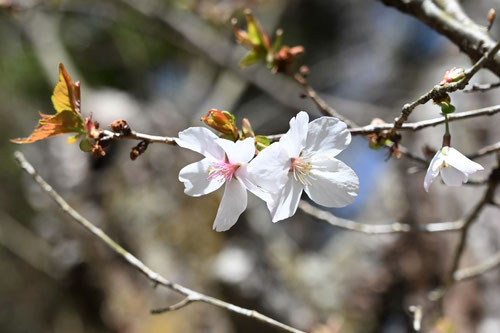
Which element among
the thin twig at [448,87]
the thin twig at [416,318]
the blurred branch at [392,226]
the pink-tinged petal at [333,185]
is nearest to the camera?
the thin twig at [448,87]

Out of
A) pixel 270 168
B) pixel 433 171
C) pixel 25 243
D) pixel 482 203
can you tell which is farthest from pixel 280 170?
pixel 25 243

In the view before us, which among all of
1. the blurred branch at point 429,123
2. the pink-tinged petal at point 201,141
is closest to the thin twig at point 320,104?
the blurred branch at point 429,123

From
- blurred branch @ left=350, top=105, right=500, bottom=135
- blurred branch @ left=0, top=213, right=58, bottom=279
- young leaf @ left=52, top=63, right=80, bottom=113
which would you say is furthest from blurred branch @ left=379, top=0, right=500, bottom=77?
blurred branch @ left=0, top=213, right=58, bottom=279

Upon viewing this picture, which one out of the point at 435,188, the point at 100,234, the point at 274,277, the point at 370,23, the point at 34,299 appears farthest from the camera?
the point at 370,23

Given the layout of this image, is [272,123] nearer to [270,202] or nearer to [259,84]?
[259,84]

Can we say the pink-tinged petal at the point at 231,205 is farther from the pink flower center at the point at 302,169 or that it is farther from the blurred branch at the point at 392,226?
the blurred branch at the point at 392,226

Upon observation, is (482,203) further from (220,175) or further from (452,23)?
(220,175)

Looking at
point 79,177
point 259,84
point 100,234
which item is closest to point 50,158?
point 79,177
